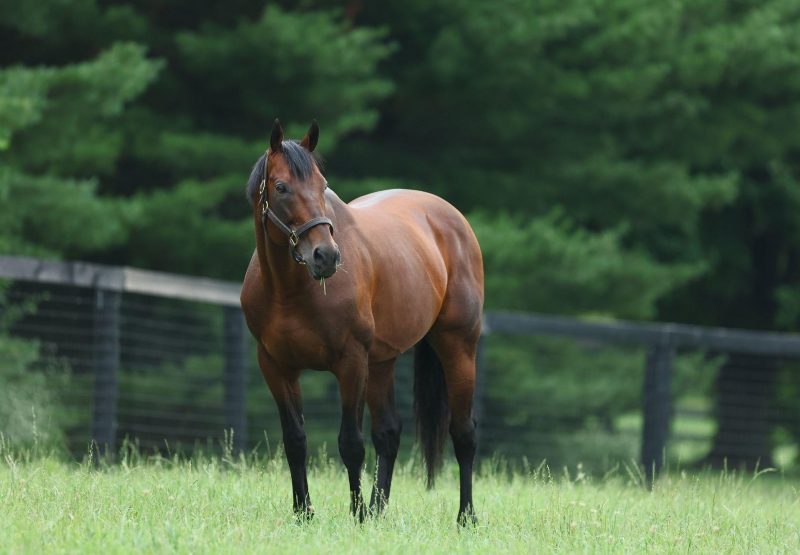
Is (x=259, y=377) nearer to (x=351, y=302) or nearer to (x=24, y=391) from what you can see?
(x=24, y=391)

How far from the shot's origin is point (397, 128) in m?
18.2

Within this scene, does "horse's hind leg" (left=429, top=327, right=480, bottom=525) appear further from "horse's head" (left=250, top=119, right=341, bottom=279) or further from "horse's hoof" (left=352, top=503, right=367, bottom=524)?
"horse's head" (left=250, top=119, right=341, bottom=279)

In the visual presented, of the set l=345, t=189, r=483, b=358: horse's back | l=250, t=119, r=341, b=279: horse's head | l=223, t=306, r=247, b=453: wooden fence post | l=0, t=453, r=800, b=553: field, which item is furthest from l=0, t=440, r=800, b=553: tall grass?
l=223, t=306, r=247, b=453: wooden fence post

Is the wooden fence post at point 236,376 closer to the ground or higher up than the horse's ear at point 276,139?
closer to the ground

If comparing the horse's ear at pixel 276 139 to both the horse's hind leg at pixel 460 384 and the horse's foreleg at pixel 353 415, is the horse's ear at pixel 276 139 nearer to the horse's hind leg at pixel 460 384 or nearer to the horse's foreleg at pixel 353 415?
the horse's foreleg at pixel 353 415

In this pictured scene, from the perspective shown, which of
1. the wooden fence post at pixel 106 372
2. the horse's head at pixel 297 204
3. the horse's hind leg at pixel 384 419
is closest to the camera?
the horse's head at pixel 297 204

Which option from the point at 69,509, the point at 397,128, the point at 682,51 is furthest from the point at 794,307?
the point at 69,509

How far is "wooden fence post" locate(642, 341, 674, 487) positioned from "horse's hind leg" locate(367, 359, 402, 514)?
5630 millimetres

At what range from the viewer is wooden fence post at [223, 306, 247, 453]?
10156mm

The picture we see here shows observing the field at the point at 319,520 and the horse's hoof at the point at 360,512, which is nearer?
the field at the point at 319,520

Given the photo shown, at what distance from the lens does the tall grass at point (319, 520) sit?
192 inches

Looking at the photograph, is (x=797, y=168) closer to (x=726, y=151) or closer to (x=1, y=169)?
(x=726, y=151)

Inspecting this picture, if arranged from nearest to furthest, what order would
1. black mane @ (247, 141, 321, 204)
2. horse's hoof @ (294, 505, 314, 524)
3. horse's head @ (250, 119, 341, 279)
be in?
horse's head @ (250, 119, 341, 279) → black mane @ (247, 141, 321, 204) → horse's hoof @ (294, 505, 314, 524)

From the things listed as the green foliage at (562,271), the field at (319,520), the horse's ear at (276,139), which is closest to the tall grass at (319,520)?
the field at (319,520)
